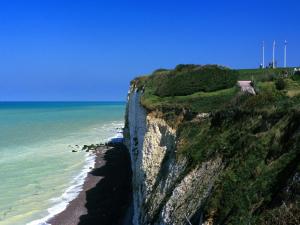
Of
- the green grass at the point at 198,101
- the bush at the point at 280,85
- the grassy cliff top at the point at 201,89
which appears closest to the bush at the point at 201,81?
the grassy cliff top at the point at 201,89

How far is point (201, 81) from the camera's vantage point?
3031 centimetres

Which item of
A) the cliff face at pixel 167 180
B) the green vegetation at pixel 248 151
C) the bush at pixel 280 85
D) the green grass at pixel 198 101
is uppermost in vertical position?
the bush at pixel 280 85

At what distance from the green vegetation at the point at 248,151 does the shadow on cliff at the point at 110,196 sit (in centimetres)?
865

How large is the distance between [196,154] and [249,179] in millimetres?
4543

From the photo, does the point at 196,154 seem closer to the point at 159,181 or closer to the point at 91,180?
the point at 159,181

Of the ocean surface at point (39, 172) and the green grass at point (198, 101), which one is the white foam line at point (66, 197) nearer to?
the ocean surface at point (39, 172)

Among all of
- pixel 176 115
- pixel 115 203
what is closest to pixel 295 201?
pixel 176 115

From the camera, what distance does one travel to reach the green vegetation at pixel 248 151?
39.4 ft

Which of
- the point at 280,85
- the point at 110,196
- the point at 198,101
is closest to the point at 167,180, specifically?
the point at 198,101

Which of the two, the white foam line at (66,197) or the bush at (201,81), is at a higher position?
the bush at (201,81)

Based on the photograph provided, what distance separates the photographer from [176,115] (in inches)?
978

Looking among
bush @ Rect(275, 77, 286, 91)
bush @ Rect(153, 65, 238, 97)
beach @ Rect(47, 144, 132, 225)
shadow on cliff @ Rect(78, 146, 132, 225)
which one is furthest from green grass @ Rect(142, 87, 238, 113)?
shadow on cliff @ Rect(78, 146, 132, 225)

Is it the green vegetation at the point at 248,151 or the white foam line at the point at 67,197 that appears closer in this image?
the green vegetation at the point at 248,151

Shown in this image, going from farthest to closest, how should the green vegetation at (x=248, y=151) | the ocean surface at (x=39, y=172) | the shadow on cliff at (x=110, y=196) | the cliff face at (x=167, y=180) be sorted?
the ocean surface at (x=39, y=172), the shadow on cliff at (x=110, y=196), the cliff face at (x=167, y=180), the green vegetation at (x=248, y=151)
